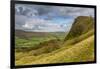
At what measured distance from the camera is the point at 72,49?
238 cm

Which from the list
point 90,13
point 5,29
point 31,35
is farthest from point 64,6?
point 5,29

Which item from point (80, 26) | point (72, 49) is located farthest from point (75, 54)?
point (80, 26)

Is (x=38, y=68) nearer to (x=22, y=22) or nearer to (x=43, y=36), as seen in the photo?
(x=43, y=36)

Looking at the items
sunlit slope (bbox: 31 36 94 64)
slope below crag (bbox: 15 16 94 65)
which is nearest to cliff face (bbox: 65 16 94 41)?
slope below crag (bbox: 15 16 94 65)

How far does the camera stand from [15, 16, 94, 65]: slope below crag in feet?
7.25

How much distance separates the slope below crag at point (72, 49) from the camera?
2211 mm

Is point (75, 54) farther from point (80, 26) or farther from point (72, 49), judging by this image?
point (80, 26)

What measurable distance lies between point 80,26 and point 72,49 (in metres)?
0.30

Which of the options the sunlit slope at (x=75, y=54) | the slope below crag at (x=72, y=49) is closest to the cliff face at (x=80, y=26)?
the slope below crag at (x=72, y=49)

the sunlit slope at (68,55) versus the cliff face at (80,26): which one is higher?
the cliff face at (80,26)

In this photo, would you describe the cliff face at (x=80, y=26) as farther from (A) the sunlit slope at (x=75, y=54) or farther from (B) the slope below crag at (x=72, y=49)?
(A) the sunlit slope at (x=75, y=54)

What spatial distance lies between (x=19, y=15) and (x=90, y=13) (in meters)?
0.90

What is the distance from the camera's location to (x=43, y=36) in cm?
226

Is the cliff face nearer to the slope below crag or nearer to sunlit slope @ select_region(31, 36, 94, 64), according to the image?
the slope below crag
